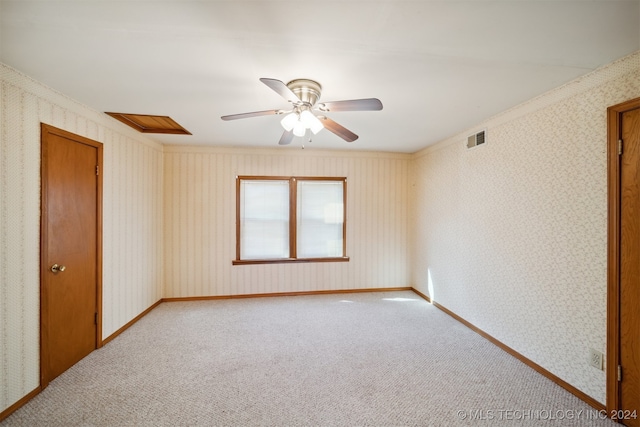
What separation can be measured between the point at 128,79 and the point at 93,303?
2.19 m

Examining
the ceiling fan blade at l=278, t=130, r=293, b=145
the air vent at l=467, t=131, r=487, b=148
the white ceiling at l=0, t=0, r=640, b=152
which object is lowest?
the ceiling fan blade at l=278, t=130, r=293, b=145

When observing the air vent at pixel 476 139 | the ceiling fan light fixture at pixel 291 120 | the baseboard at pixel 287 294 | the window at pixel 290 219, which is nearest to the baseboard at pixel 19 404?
the baseboard at pixel 287 294

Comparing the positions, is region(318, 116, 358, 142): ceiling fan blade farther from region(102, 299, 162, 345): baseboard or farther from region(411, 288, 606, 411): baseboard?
region(102, 299, 162, 345): baseboard

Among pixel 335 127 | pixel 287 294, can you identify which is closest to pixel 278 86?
pixel 335 127

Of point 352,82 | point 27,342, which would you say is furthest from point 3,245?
point 352,82

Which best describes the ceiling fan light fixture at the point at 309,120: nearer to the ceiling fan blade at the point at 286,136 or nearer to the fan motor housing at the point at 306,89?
the fan motor housing at the point at 306,89

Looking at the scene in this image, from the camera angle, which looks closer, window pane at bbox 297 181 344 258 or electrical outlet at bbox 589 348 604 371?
electrical outlet at bbox 589 348 604 371

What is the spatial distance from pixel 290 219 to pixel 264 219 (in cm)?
42

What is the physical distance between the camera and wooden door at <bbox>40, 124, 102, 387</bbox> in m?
2.20

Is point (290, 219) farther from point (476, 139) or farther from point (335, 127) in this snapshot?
point (476, 139)

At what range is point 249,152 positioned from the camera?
439 cm

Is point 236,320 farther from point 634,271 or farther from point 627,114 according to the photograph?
point 627,114

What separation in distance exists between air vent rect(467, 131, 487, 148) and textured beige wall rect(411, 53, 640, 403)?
0.25ft

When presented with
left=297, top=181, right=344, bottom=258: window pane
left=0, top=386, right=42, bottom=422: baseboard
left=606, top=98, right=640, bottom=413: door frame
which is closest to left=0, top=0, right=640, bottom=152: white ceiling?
left=606, top=98, right=640, bottom=413: door frame
